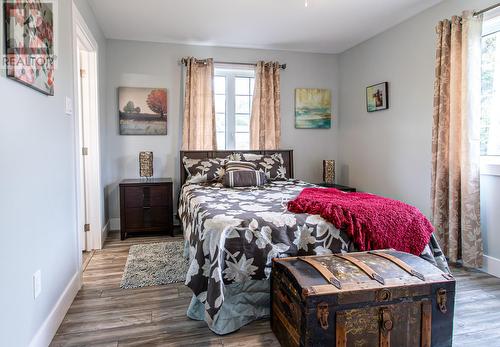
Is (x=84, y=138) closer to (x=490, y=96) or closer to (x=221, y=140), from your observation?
(x=221, y=140)

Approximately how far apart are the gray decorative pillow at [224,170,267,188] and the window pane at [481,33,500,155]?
6.94 ft

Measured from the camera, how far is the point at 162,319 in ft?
6.97

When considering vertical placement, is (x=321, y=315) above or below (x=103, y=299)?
above

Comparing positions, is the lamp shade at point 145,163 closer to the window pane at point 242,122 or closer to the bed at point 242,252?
the window pane at point 242,122

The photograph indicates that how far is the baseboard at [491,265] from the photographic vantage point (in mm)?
2758

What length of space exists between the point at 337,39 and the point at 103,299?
3887 mm

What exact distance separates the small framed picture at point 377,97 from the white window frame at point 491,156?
1165mm

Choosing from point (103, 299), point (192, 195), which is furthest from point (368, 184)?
point (103, 299)

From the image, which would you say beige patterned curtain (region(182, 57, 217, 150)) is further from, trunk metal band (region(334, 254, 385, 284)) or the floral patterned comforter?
trunk metal band (region(334, 254, 385, 284))

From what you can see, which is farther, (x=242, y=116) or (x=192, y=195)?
(x=242, y=116)

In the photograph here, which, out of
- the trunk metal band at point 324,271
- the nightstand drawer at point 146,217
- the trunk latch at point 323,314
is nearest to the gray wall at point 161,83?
the nightstand drawer at point 146,217

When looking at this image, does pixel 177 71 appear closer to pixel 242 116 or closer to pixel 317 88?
pixel 242 116

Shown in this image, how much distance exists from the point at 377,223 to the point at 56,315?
206 cm

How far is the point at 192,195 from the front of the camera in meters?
3.01
